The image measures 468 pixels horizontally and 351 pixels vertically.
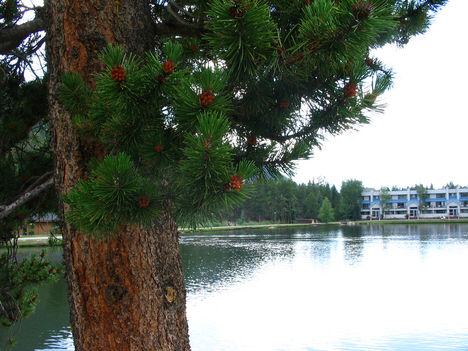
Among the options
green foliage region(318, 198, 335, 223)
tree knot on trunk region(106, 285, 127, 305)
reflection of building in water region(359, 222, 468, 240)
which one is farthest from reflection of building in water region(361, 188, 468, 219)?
tree knot on trunk region(106, 285, 127, 305)

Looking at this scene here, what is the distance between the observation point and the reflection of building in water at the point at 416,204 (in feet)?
274

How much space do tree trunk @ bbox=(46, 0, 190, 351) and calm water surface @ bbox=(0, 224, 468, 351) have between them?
810cm

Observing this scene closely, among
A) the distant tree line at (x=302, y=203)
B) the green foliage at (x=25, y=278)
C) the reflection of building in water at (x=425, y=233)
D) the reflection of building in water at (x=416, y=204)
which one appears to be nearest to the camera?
the green foliage at (x=25, y=278)

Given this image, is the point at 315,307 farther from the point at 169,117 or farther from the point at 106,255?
the point at 169,117

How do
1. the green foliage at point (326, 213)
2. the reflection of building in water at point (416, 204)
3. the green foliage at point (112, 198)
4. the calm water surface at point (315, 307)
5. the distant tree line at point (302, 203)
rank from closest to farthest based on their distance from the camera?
the green foliage at point (112, 198), the calm water surface at point (315, 307), the distant tree line at point (302, 203), the green foliage at point (326, 213), the reflection of building in water at point (416, 204)

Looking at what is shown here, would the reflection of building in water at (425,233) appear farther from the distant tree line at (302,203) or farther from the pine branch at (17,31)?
the pine branch at (17,31)

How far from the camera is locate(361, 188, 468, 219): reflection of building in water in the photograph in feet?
274

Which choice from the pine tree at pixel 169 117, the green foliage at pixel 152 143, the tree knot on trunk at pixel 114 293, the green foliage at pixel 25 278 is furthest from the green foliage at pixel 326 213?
the green foliage at pixel 152 143

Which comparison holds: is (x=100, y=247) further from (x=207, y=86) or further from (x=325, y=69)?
(x=325, y=69)

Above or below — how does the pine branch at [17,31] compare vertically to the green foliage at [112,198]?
above

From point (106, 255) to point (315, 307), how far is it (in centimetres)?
1142

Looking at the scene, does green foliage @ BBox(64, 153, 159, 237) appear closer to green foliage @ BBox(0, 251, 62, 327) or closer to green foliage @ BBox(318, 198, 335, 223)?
green foliage @ BBox(0, 251, 62, 327)

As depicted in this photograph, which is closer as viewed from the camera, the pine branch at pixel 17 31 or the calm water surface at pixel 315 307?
the pine branch at pixel 17 31

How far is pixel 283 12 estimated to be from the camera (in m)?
1.57
